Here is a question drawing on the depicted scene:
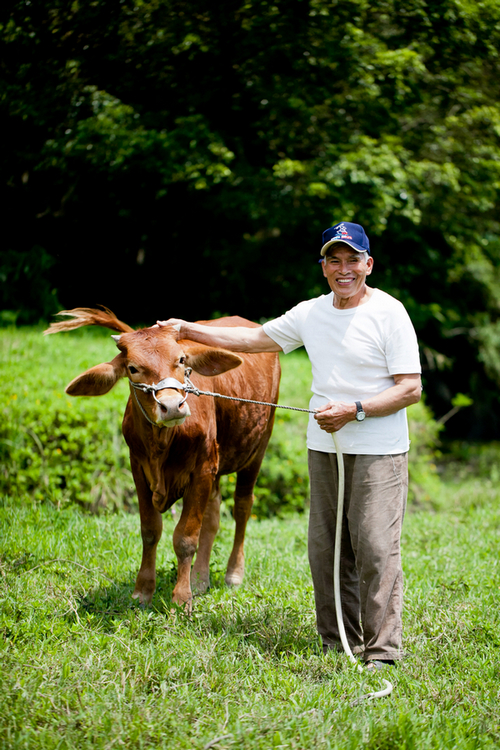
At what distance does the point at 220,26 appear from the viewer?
8.88m

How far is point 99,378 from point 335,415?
4.58ft

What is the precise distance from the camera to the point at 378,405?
3.45 meters

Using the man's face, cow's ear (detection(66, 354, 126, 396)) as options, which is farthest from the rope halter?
the man's face

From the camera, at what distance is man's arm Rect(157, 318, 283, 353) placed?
4.11 meters

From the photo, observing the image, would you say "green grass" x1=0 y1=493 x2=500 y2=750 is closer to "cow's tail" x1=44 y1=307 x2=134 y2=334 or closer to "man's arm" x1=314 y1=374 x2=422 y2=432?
"man's arm" x1=314 y1=374 x2=422 y2=432

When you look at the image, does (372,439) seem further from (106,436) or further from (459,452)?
(459,452)

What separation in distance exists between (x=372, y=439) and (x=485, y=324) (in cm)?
1194

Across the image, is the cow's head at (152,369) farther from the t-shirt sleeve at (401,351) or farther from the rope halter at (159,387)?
the t-shirt sleeve at (401,351)

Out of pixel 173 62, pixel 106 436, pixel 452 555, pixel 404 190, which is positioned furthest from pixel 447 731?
pixel 404 190

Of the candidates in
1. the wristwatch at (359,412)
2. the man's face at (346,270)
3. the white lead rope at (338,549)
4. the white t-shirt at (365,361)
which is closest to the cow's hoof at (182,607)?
the white lead rope at (338,549)

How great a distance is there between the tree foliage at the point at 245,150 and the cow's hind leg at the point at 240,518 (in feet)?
11.3

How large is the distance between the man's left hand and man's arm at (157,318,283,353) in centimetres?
76

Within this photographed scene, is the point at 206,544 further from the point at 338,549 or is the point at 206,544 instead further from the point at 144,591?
the point at 338,549

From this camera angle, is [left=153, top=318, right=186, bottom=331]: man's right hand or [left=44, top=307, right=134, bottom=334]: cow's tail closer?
[left=153, top=318, right=186, bottom=331]: man's right hand
